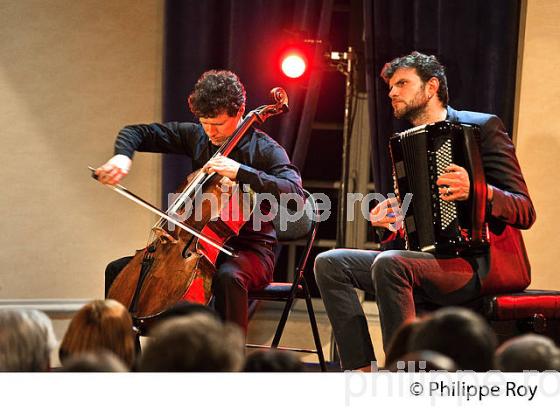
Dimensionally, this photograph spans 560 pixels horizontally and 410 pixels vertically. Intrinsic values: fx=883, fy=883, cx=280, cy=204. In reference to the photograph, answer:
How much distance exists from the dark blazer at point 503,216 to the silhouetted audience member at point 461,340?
1290 mm

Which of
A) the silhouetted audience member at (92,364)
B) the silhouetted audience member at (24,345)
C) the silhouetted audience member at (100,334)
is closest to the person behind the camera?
the silhouetted audience member at (92,364)

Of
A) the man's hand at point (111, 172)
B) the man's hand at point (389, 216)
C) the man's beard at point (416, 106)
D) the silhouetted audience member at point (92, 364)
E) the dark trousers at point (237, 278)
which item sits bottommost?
the dark trousers at point (237, 278)

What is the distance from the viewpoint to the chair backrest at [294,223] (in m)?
3.39

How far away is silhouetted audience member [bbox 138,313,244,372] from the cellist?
149 centimetres

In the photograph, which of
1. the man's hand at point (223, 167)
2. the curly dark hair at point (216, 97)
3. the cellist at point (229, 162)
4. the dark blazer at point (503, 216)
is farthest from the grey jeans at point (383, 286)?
the curly dark hair at point (216, 97)

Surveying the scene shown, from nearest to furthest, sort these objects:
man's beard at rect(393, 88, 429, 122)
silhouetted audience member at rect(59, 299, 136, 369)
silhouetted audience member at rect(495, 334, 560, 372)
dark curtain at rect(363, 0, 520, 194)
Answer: silhouetted audience member at rect(495, 334, 560, 372) → silhouetted audience member at rect(59, 299, 136, 369) → man's beard at rect(393, 88, 429, 122) → dark curtain at rect(363, 0, 520, 194)

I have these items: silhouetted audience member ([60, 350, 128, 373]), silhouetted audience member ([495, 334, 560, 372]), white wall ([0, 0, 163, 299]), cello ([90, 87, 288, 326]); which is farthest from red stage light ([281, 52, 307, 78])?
silhouetted audience member ([60, 350, 128, 373])

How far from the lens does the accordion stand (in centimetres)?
283

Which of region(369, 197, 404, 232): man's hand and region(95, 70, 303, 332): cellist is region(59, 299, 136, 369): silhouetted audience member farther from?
region(369, 197, 404, 232): man's hand

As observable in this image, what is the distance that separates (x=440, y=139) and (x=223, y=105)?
34.0 inches

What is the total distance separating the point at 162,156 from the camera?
399 centimetres

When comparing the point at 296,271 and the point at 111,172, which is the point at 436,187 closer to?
the point at 296,271

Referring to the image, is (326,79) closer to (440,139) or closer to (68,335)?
(440,139)

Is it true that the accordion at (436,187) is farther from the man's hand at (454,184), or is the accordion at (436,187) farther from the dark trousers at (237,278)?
the dark trousers at (237,278)
